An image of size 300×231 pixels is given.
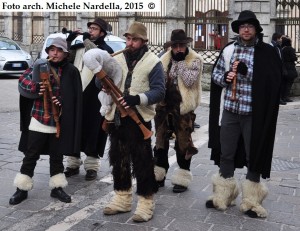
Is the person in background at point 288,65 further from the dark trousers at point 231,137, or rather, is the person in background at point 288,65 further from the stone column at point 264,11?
the dark trousers at point 231,137

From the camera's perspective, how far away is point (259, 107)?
5.38 m

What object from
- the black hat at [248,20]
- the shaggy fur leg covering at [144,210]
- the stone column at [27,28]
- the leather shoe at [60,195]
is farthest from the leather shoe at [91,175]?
the stone column at [27,28]

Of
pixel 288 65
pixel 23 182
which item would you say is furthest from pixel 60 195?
pixel 288 65

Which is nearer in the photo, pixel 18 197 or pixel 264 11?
pixel 18 197

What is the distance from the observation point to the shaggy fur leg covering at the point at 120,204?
18.1ft

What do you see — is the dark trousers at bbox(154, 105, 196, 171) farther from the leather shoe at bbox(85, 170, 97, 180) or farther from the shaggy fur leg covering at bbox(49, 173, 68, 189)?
the shaggy fur leg covering at bbox(49, 173, 68, 189)

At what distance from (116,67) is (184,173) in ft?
5.47

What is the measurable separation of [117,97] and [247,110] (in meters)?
1.25

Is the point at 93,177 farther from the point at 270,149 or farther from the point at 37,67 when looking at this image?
the point at 270,149

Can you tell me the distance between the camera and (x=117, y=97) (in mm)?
5176

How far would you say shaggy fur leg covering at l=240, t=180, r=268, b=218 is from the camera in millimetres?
5469

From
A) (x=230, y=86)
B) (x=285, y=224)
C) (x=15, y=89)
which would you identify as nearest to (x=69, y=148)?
(x=230, y=86)

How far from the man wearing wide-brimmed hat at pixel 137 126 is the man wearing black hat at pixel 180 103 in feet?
2.71

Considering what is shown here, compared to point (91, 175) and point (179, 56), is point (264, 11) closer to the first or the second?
point (179, 56)
